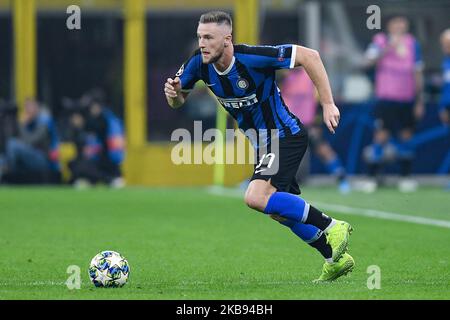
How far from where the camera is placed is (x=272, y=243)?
1075 centimetres

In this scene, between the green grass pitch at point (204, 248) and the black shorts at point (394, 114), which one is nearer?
the green grass pitch at point (204, 248)

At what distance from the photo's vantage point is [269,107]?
8117mm

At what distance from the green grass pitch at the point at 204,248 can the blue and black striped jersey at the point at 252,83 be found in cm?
109

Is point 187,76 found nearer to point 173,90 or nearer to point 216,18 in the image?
point 173,90

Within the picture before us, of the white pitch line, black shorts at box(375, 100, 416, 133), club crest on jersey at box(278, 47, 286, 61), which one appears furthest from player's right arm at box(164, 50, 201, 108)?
black shorts at box(375, 100, 416, 133)

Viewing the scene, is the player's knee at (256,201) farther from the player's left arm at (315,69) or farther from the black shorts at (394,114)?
the black shorts at (394,114)

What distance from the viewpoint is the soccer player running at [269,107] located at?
7855mm

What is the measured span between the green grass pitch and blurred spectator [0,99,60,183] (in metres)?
2.96

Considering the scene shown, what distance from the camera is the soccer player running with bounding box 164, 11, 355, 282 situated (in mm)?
7855

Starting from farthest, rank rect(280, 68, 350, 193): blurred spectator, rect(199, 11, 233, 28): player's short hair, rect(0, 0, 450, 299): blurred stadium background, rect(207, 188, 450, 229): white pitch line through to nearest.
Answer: rect(280, 68, 350, 193): blurred spectator → rect(0, 0, 450, 299): blurred stadium background → rect(207, 188, 450, 229): white pitch line → rect(199, 11, 233, 28): player's short hair
